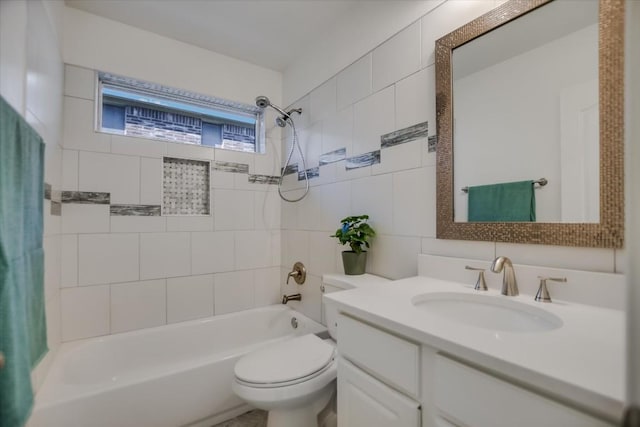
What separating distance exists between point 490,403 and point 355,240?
979 millimetres

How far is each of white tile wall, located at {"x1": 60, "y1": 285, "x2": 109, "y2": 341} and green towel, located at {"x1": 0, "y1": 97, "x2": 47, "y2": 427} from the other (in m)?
0.90

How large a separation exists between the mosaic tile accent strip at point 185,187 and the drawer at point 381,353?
1576 mm

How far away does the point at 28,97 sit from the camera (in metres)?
1.01

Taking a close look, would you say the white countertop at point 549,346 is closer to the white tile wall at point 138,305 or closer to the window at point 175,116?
the white tile wall at point 138,305

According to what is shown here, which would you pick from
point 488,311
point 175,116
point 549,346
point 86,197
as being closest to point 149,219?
point 86,197

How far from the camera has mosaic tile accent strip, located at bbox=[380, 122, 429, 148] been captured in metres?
1.31

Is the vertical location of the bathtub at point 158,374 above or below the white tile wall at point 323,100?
below

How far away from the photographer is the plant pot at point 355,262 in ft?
5.04

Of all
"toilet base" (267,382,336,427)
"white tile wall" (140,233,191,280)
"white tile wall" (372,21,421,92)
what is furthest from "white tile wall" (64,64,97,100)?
"toilet base" (267,382,336,427)

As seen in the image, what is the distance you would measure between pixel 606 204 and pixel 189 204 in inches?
86.7

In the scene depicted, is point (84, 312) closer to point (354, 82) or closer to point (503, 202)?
point (354, 82)

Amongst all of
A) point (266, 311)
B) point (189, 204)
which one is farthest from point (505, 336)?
point (189, 204)

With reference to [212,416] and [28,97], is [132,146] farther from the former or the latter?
[212,416]

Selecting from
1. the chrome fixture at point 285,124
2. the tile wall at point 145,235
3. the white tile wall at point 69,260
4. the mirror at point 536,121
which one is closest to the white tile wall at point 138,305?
the tile wall at point 145,235
